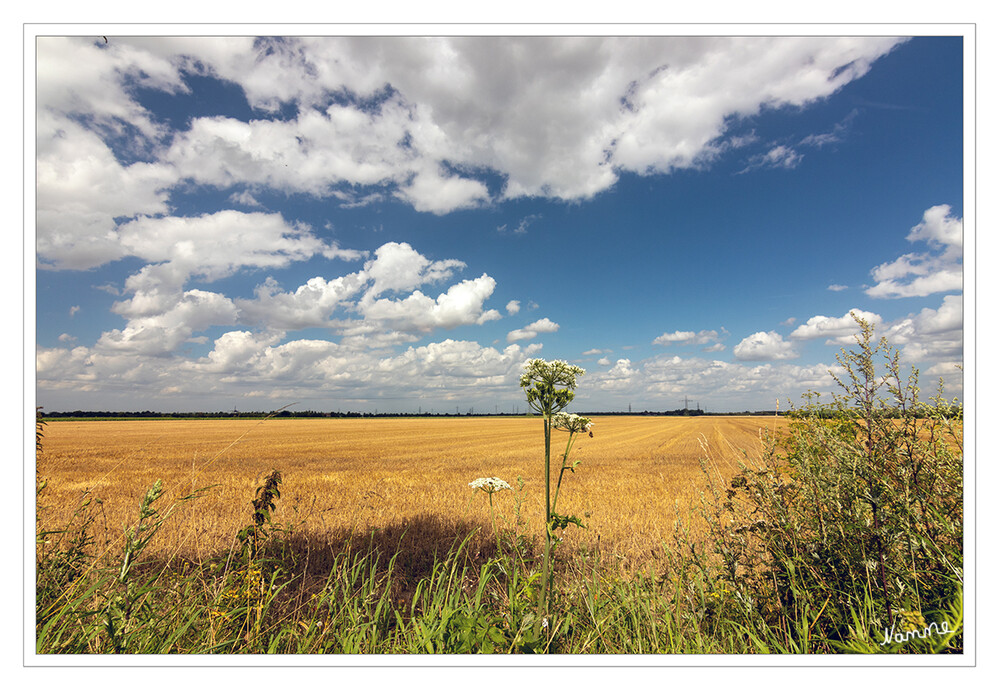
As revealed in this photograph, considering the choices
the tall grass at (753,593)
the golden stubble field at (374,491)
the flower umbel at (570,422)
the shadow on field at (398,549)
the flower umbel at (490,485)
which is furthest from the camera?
the golden stubble field at (374,491)

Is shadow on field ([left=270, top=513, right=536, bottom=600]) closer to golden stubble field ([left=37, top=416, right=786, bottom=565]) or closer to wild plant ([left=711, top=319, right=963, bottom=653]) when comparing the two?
golden stubble field ([left=37, top=416, right=786, bottom=565])

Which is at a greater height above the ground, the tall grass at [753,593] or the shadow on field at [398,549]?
the tall grass at [753,593]

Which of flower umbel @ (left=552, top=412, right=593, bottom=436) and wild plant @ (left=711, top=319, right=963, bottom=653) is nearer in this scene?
wild plant @ (left=711, top=319, right=963, bottom=653)

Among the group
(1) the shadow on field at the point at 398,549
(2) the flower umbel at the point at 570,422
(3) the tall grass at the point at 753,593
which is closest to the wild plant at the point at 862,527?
(3) the tall grass at the point at 753,593

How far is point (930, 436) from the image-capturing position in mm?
2699

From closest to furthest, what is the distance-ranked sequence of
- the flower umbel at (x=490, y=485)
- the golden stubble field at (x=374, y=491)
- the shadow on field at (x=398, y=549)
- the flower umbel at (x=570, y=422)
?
the flower umbel at (x=490, y=485), the flower umbel at (x=570, y=422), the shadow on field at (x=398, y=549), the golden stubble field at (x=374, y=491)
